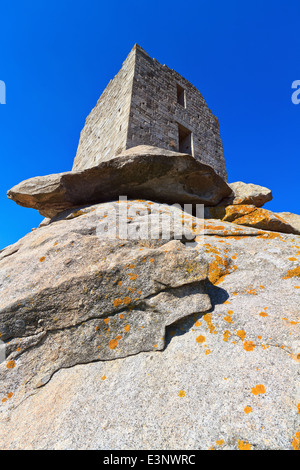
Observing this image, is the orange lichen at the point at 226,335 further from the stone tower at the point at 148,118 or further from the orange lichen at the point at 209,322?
the stone tower at the point at 148,118

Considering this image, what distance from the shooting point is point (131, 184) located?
551 centimetres

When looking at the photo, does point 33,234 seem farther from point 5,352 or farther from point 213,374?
point 213,374

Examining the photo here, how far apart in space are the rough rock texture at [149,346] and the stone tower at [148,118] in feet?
20.2

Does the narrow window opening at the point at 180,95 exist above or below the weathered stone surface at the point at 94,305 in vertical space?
above

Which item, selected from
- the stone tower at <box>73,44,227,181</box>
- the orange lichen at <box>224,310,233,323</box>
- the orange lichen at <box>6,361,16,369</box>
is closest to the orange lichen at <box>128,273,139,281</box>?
the orange lichen at <box>224,310,233,323</box>

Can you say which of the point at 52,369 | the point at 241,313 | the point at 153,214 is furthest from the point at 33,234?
the point at 241,313

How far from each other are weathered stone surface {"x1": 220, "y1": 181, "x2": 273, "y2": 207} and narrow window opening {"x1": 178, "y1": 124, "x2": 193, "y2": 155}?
18.1ft

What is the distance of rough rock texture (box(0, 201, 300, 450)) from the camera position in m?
1.73

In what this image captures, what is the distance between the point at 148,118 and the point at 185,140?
2.76 meters

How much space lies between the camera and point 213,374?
1989 mm

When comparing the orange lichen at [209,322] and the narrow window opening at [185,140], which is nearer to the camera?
the orange lichen at [209,322]

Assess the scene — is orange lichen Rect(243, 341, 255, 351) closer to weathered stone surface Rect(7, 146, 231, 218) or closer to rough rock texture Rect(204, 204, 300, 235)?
rough rock texture Rect(204, 204, 300, 235)

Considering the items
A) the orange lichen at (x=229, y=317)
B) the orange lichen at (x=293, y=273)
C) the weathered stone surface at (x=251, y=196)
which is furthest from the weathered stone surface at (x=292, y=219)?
the orange lichen at (x=229, y=317)

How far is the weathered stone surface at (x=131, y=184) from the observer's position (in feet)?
17.1
